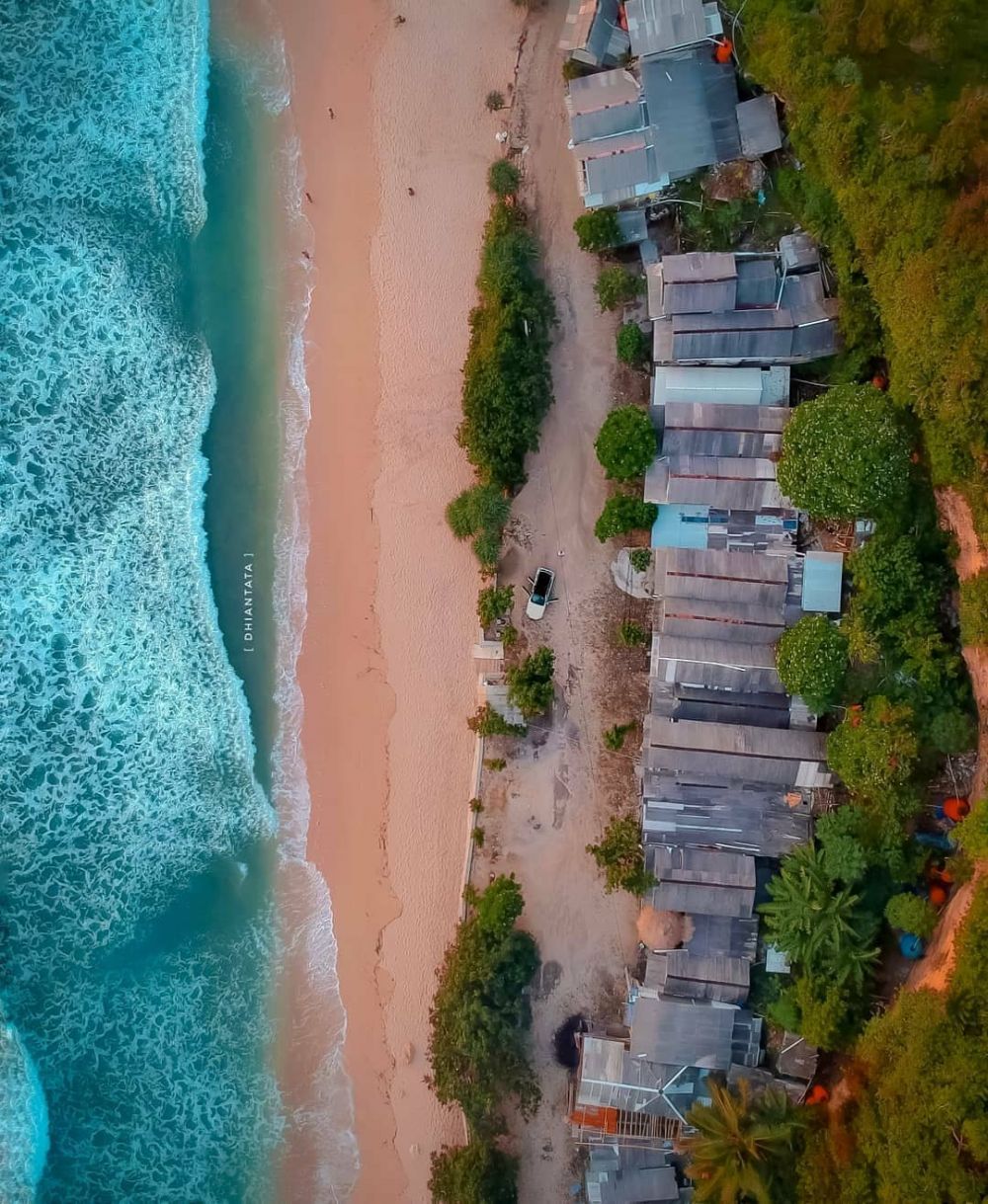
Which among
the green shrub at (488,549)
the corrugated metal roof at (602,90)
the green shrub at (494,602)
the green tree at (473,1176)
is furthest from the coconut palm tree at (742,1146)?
the corrugated metal roof at (602,90)

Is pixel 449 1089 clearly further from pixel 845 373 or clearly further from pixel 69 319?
pixel 69 319

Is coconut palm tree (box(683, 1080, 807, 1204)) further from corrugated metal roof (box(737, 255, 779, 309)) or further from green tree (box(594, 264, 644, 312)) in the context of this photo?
green tree (box(594, 264, 644, 312))

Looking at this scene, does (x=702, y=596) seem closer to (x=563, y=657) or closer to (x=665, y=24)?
(x=563, y=657)

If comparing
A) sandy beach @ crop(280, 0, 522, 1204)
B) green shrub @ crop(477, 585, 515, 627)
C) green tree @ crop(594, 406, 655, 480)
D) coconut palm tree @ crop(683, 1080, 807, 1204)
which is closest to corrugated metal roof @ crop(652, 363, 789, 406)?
green tree @ crop(594, 406, 655, 480)

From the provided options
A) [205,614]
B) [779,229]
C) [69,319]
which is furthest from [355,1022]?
[779,229]

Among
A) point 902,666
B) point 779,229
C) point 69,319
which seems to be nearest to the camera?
point 902,666
